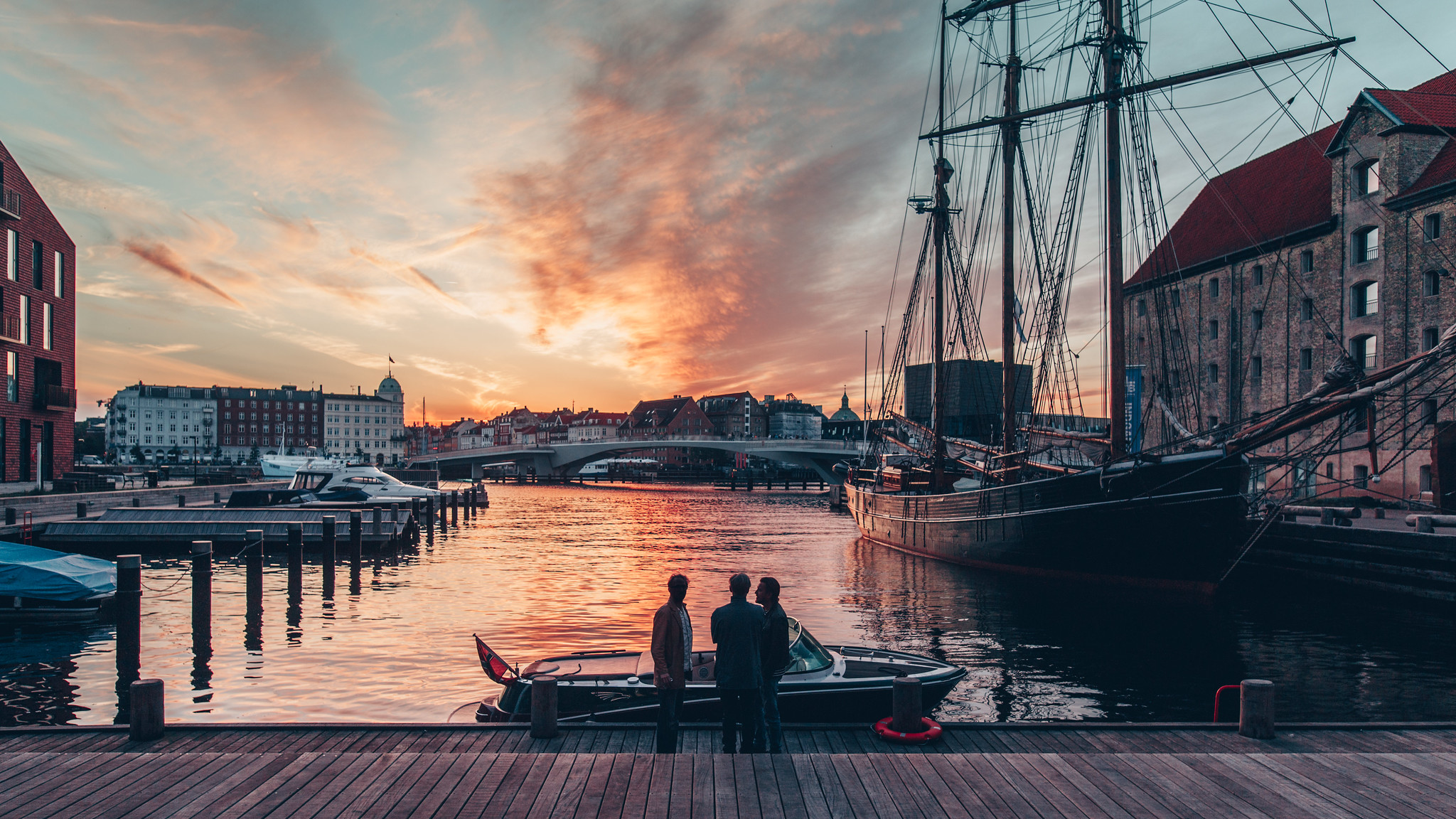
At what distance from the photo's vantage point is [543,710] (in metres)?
8.29

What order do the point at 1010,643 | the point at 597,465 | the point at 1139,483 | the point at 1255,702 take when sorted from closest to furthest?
the point at 1255,702
the point at 1010,643
the point at 1139,483
the point at 597,465

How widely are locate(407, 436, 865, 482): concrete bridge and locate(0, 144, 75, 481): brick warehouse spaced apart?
202ft

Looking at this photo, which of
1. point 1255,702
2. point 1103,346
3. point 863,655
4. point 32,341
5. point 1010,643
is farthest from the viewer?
point 32,341

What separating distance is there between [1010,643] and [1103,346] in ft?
54.7

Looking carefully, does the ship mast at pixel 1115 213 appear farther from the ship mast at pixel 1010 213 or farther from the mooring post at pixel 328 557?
the mooring post at pixel 328 557

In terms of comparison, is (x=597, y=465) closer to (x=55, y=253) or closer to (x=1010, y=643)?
(x=55, y=253)

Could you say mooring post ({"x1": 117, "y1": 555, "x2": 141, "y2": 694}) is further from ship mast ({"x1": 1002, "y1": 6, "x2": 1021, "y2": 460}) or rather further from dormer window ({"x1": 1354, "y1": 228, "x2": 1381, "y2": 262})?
dormer window ({"x1": 1354, "y1": 228, "x2": 1381, "y2": 262})

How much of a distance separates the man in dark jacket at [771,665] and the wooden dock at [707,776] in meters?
0.34

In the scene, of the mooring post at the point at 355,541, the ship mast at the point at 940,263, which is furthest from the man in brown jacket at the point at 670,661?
the ship mast at the point at 940,263

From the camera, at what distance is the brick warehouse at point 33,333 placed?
42156 millimetres

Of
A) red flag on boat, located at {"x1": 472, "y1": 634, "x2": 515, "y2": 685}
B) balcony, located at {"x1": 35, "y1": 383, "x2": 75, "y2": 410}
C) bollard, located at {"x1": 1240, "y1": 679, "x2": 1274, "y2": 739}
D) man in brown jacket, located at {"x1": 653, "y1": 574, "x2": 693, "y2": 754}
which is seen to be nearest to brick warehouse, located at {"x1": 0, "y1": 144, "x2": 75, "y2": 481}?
balcony, located at {"x1": 35, "y1": 383, "x2": 75, "y2": 410}

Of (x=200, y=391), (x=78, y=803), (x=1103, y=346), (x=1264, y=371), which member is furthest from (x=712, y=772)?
(x=200, y=391)

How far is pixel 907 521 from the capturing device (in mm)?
37000

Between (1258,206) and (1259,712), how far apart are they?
5382cm
